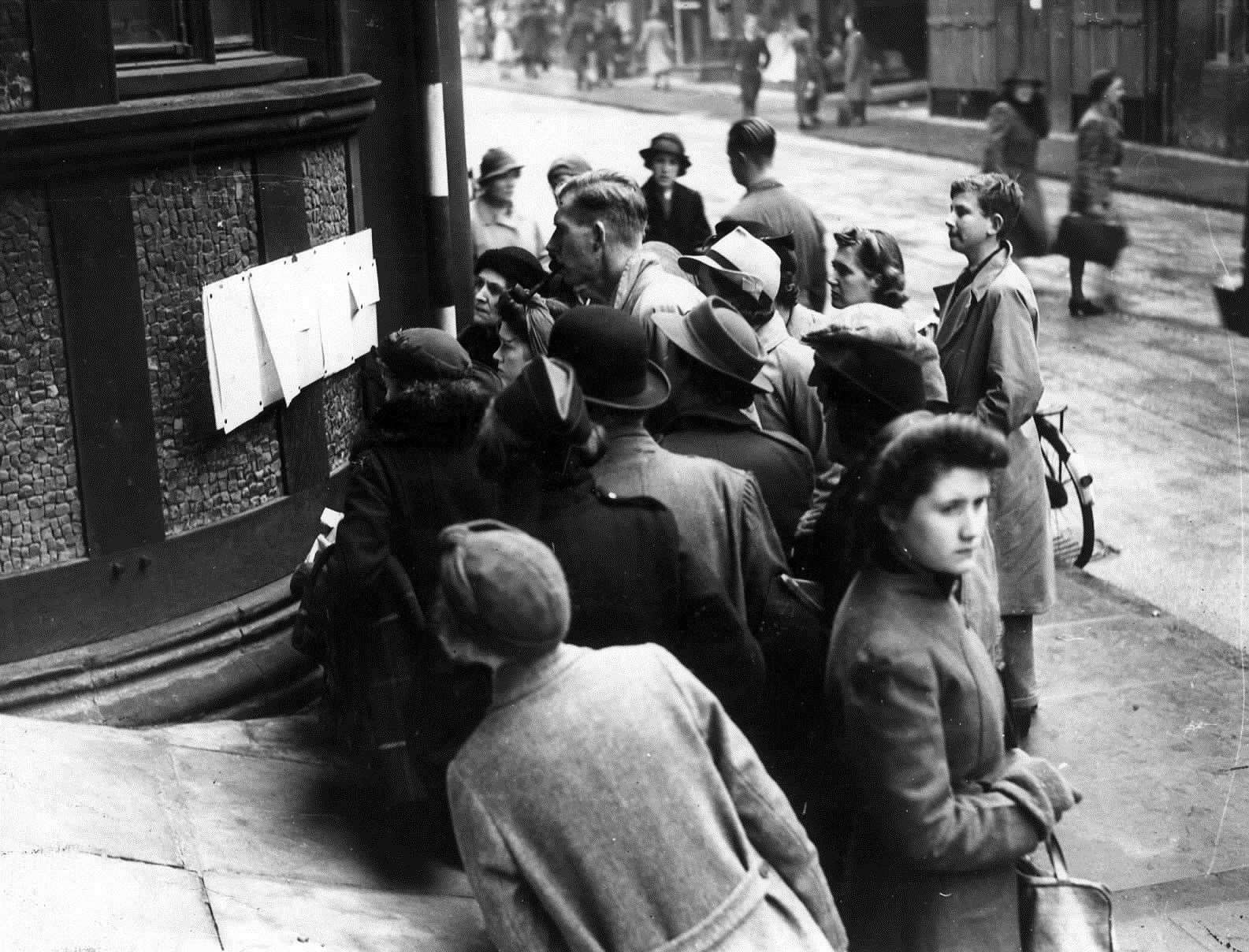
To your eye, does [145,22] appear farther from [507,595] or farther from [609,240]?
[507,595]

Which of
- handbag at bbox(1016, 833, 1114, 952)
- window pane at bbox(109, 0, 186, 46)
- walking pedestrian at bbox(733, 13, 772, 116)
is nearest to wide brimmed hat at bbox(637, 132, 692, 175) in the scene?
window pane at bbox(109, 0, 186, 46)

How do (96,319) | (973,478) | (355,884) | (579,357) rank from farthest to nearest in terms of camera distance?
(96,319)
(355,884)
(579,357)
(973,478)

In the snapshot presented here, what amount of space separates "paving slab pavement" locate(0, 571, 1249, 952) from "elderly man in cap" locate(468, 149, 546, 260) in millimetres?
3567

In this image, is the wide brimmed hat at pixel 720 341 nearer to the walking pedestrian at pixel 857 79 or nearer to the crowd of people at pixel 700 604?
the crowd of people at pixel 700 604

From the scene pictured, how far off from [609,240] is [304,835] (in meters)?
2.30

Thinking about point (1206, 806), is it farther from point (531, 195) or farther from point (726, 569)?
point (531, 195)

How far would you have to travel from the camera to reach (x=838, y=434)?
14.7 ft

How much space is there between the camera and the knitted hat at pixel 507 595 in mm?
3100

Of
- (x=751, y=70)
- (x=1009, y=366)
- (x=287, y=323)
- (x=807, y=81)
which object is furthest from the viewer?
(x=751, y=70)

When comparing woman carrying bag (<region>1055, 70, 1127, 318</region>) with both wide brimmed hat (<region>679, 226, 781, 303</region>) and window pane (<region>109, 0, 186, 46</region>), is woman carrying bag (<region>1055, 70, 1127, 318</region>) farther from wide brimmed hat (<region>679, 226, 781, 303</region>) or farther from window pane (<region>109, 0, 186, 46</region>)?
window pane (<region>109, 0, 186, 46</region>)

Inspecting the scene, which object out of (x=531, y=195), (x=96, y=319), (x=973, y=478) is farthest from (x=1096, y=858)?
(x=531, y=195)

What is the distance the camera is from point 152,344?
5891 millimetres

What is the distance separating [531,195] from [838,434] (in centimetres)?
1689

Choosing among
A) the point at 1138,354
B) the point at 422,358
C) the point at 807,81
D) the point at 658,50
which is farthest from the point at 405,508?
the point at 658,50
